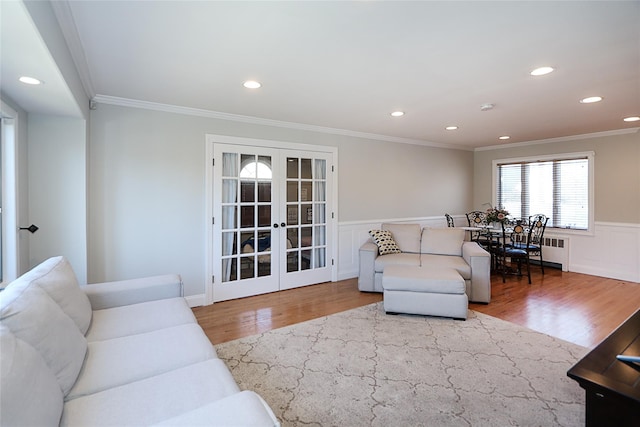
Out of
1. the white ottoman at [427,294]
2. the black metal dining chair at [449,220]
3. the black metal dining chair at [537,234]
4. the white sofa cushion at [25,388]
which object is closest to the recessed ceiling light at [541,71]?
the white ottoman at [427,294]

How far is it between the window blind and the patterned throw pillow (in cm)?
320

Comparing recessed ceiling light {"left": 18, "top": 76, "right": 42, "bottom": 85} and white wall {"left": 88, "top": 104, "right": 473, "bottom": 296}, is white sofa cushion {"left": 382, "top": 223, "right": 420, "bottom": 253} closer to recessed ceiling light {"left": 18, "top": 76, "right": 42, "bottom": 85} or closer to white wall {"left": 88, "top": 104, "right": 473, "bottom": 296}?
white wall {"left": 88, "top": 104, "right": 473, "bottom": 296}

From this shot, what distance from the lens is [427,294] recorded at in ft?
10.8

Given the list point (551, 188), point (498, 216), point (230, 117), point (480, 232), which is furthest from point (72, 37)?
point (551, 188)

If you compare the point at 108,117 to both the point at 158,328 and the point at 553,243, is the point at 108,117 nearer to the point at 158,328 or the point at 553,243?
the point at 158,328

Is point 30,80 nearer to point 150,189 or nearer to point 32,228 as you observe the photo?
point 32,228

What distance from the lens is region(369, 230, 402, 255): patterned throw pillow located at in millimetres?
4445

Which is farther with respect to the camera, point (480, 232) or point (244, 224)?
point (480, 232)

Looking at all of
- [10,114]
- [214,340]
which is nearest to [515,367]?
[214,340]

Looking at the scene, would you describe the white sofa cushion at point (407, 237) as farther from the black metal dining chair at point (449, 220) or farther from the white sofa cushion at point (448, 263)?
the black metal dining chair at point (449, 220)

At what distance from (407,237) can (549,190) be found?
312 cm

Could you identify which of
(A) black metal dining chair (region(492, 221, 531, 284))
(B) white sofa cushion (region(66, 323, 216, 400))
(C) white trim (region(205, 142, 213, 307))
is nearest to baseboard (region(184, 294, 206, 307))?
(C) white trim (region(205, 142, 213, 307))

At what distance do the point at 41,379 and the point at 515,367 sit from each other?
2829 mm

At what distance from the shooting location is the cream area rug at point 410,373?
1.89 metres
